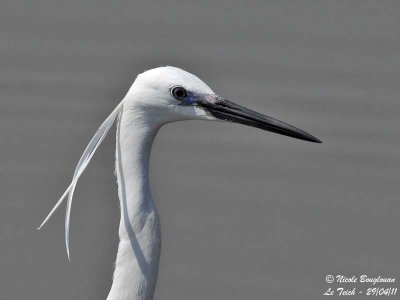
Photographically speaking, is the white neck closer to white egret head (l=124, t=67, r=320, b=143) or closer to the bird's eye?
white egret head (l=124, t=67, r=320, b=143)

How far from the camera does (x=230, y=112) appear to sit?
4168mm

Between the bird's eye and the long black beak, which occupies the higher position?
the bird's eye

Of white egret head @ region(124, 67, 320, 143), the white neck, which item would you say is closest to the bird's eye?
white egret head @ region(124, 67, 320, 143)

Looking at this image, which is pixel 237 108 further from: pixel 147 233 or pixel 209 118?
pixel 147 233

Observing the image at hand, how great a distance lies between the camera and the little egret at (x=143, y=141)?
395 cm

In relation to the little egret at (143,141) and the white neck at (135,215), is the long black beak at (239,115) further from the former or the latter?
the white neck at (135,215)

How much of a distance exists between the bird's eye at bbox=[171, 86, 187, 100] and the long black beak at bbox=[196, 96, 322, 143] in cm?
10

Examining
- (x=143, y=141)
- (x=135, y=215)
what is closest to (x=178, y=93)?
(x=143, y=141)

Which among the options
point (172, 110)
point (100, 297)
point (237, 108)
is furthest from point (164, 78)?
point (100, 297)

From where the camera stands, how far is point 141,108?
3939mm

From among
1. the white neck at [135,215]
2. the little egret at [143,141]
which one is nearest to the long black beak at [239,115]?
the little egret at [143,141]

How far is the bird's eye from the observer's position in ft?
13.0

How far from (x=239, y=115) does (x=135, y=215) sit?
26.5 inches

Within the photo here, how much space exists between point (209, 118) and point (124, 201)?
55cm
